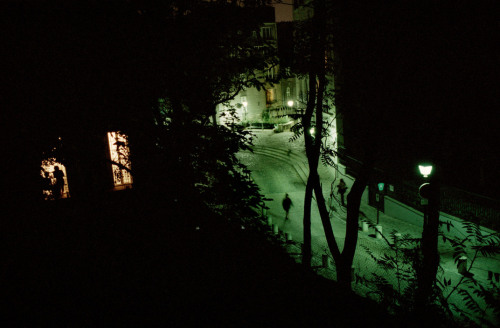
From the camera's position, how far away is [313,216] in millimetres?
18000

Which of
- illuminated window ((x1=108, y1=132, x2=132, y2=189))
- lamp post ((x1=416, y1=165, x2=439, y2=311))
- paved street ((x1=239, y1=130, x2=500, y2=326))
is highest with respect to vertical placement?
illuminated window ((x1=108, y1=132, x2=132, y2=189))

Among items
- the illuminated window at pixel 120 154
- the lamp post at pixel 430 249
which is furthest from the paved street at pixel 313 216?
the illuminated window at pixel 120 154

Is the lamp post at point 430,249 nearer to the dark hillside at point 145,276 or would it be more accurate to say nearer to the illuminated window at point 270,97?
the dark hillside at point 145,276

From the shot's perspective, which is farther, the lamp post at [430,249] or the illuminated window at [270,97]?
the illuminated window at [270,97]

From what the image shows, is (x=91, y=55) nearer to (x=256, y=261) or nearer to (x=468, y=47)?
(x=256, y=261)

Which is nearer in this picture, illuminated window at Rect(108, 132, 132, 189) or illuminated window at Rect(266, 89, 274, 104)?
illuminated window at Rect(108, 132, 132, 189)

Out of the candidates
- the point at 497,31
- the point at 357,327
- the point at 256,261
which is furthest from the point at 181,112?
the point at 497,31

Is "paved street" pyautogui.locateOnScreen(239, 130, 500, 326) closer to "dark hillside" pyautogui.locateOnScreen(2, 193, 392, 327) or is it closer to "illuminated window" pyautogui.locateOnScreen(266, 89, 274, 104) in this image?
"dark hillside" pyautogui.locateOnScreen(2, 193, 392, 327)

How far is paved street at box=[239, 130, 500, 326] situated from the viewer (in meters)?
12.5

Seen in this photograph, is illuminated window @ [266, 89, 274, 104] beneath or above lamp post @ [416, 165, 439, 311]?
above

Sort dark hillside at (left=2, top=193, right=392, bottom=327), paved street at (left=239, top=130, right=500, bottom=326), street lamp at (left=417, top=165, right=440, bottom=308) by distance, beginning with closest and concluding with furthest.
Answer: dark hillside at (left=2, top=193, right=392, bottom=327), street lamp at (left=417, top=165, right=440, bottom=308), paved street at (left=239, top=130, right=500, bottom=326)

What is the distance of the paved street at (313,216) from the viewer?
40.9ft

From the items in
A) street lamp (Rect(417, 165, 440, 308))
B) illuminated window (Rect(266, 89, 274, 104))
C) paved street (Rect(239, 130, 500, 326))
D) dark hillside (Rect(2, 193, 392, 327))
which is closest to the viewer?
dark hillside (Rect(2, 193, 392, 327))

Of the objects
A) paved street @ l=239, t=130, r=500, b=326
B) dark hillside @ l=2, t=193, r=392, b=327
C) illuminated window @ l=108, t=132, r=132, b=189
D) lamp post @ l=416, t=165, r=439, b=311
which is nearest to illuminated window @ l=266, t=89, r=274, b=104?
paved street @ l=239, t=130, r=500, b=326
